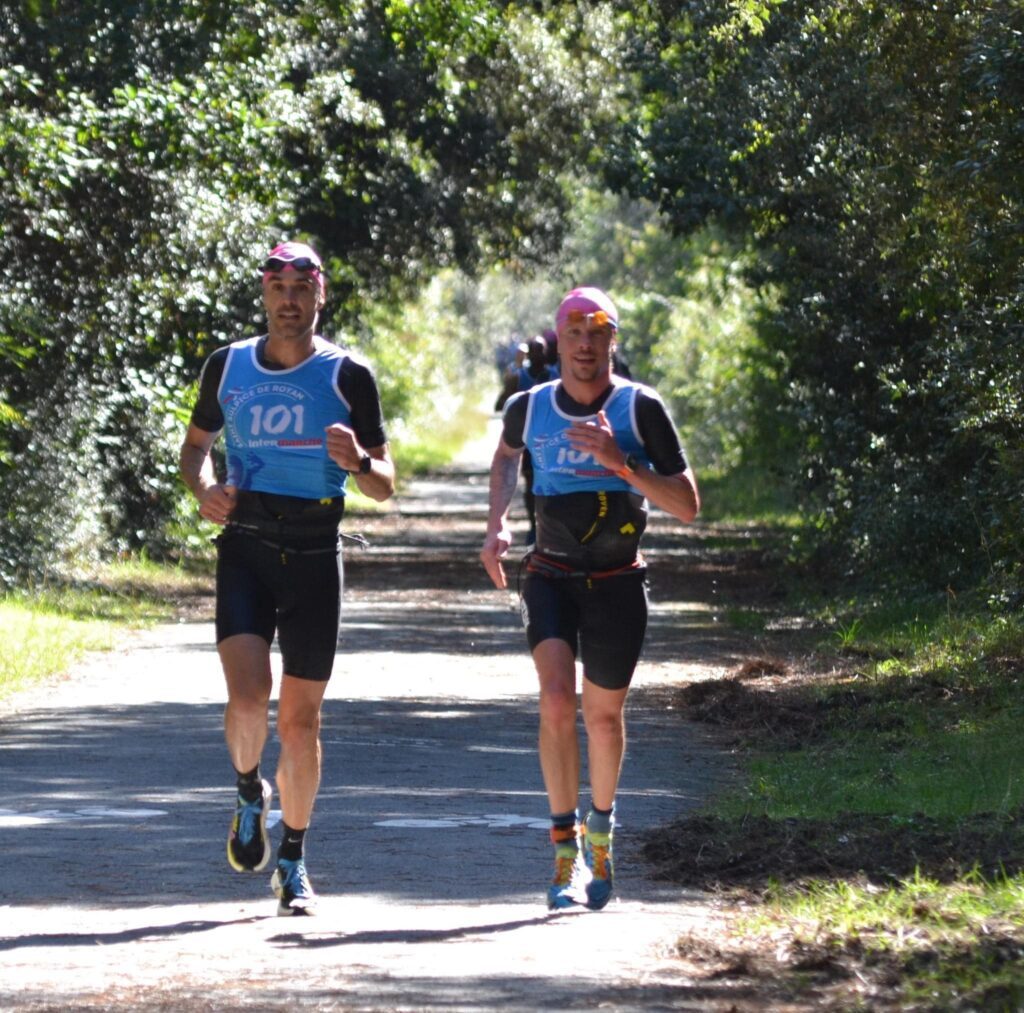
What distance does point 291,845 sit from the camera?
23.1 ft

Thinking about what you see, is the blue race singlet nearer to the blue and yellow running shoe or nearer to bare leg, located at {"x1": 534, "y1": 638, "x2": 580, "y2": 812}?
bare leg, located at {"x1": 534, "y1": 638, "x2": 580, "y2": 812}

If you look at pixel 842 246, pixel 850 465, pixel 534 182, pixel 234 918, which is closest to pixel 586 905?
pixel 234 918

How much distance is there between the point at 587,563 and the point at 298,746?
3.71 feet

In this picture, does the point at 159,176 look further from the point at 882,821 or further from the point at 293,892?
the point at 293,892

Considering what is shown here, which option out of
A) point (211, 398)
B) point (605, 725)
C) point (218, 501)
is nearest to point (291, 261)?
point (211, 398)

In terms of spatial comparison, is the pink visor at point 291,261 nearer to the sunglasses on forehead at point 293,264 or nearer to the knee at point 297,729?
the sunglasses on forehead at point 293,264

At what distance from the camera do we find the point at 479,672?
14469 millimetres

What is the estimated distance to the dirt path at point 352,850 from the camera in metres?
5.96

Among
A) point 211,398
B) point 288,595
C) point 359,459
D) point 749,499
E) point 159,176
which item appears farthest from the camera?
point 749,499

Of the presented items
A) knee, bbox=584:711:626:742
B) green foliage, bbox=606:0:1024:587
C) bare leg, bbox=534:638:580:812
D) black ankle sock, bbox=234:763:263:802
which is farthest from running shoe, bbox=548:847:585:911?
green foliage, bbox=606:0:1024:587

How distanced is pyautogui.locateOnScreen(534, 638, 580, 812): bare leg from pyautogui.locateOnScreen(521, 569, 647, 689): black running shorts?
6 centimetres

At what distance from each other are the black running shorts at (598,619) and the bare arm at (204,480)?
104 cm

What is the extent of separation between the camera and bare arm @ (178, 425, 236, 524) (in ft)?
23.0

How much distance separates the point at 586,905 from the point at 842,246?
1122 cm
